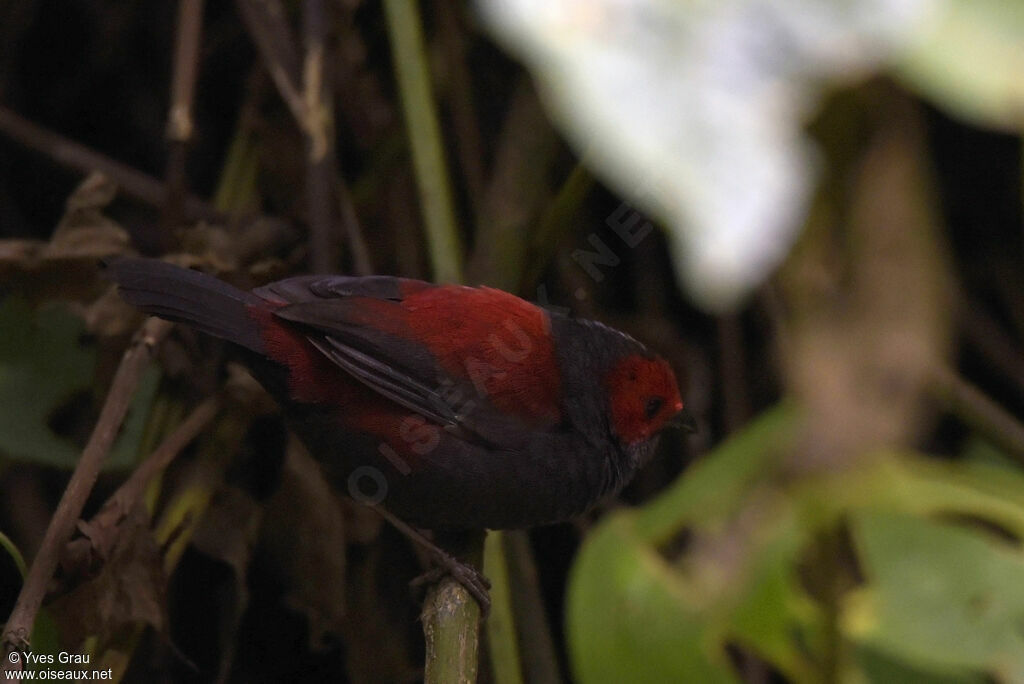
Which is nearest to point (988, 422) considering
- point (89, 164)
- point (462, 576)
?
point (462, 576)

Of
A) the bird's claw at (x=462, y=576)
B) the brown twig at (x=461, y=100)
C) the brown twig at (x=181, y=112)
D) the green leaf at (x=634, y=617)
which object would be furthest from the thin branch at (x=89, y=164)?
the green leaf at (x=634, y=617)

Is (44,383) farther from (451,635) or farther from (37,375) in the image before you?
(451,635)

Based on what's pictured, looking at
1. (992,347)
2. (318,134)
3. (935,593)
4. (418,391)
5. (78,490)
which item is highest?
(935,593)

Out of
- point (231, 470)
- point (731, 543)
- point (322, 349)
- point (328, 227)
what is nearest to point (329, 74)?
point (328, 227)

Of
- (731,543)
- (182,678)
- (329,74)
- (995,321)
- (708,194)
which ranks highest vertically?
(708,194)

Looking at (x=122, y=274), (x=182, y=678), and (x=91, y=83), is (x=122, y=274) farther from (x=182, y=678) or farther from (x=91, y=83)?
(x=91, y=83)

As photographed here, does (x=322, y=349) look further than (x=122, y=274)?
Yes

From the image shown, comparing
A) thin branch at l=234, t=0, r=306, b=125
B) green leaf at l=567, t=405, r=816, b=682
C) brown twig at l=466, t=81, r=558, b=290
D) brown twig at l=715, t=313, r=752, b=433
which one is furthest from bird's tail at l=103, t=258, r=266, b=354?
green leaf at l=567, t=405, r=816, b=682
